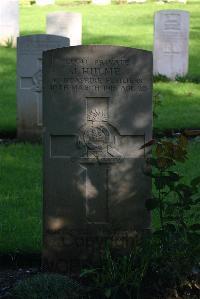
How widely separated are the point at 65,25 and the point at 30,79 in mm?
4871

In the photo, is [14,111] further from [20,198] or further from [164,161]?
[164,161]

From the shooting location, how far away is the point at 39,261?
20.0 ft

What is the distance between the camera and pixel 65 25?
15.0 metres

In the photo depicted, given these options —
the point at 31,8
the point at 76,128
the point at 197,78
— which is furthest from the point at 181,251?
the point at 31,8

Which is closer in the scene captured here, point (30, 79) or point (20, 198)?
point (20, 198)

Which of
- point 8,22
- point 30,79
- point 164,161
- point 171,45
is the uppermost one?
point 8,22

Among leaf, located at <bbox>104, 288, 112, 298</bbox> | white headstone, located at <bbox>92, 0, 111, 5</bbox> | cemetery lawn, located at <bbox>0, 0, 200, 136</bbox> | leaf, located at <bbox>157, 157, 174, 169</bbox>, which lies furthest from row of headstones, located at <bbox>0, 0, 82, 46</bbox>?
leaf, located at <bbox>104, 288, 112, 298</bbox>

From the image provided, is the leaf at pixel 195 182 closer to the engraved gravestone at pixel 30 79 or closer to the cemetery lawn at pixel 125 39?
the engraved gravestone at pixel 30 79

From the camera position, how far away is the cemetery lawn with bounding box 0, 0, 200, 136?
11.7 meters

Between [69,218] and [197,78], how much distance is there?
962 cm

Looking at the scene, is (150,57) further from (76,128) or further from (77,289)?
(77,289)

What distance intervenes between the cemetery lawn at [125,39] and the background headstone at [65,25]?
3.36 feet

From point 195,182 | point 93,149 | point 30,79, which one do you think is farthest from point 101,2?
point 195,182

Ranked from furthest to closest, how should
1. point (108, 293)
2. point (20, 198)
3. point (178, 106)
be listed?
point (178, 106) → point (20, 198) → point (108, 293)
